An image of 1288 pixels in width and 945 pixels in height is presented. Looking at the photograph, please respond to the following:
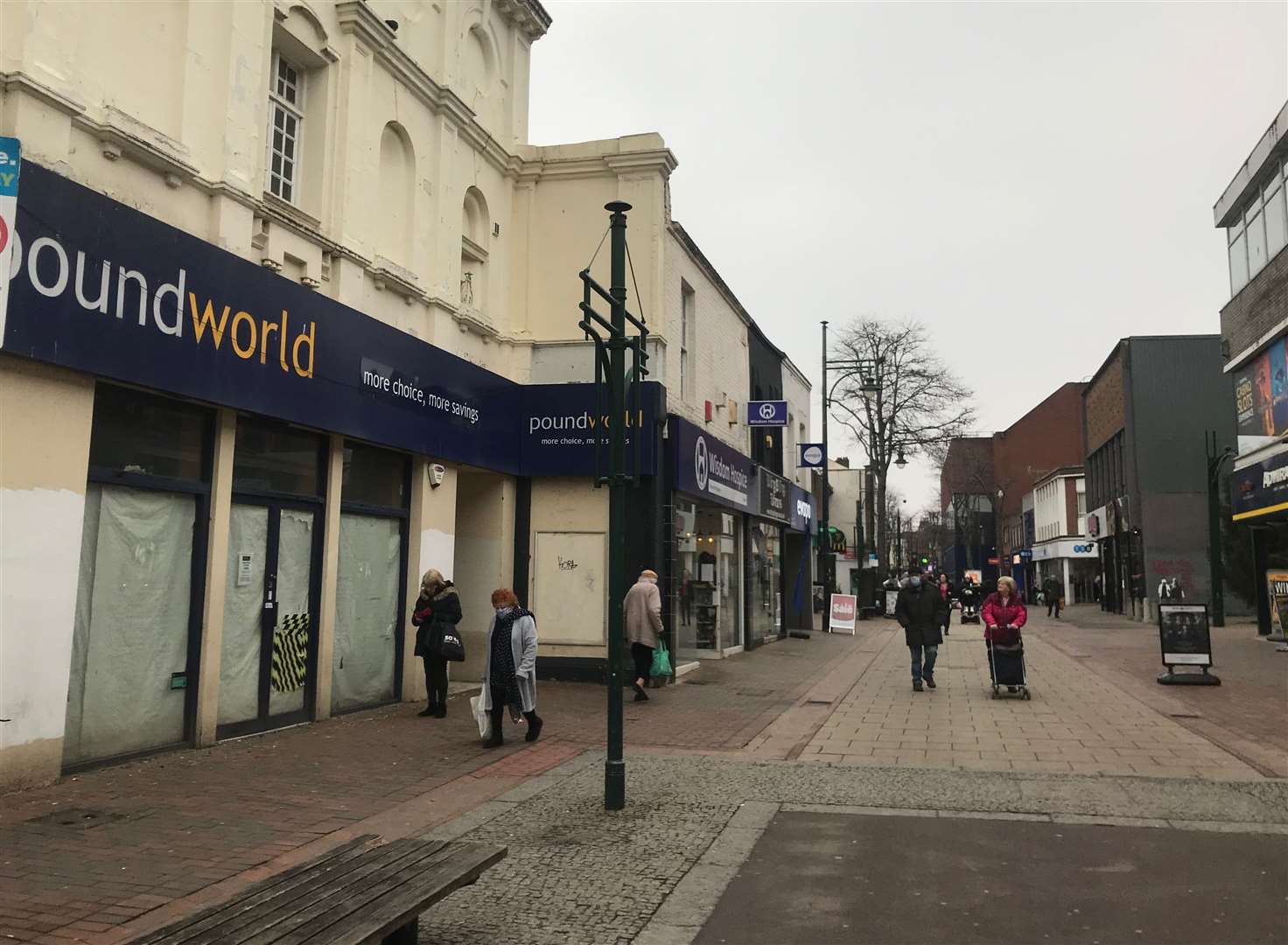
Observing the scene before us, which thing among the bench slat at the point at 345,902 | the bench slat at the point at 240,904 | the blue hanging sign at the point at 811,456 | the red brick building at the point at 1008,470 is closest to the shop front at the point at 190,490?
the bench slat at the point at 240,904

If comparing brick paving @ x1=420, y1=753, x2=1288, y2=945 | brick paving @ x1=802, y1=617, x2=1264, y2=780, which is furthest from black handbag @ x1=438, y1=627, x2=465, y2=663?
brick paving @ x1=802, y1=617, x2=1264, y2=780

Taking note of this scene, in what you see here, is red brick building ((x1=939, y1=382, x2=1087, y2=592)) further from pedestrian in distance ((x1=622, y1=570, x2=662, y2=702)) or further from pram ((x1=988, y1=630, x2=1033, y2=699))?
pedestrian in distance ((x1=622, y1=570, x2=662, y2=702))

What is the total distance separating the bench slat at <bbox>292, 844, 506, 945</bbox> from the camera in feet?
11.4

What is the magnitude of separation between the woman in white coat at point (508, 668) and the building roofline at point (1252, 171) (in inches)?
809

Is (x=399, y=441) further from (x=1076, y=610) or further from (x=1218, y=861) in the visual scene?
(x=1076, y=610)

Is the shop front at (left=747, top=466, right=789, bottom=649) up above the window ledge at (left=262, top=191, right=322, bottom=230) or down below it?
below

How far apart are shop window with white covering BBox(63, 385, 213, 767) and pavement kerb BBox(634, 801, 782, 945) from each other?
16.3 feet

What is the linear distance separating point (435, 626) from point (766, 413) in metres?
11.9

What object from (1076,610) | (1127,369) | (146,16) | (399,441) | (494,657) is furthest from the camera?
(1076,610)

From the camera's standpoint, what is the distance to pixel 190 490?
871cm

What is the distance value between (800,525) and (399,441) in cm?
1698

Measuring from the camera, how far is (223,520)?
29.6 feet

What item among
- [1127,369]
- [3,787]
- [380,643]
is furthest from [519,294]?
[1127,369]

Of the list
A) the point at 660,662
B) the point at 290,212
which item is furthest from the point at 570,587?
the point at 290,212
